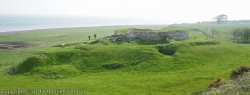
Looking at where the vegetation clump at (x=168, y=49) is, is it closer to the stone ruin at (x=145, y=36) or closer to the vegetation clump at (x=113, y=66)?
the stone ruin at (x=145, y=36)

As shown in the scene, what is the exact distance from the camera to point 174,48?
203 feet

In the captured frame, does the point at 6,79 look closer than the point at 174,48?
Yes

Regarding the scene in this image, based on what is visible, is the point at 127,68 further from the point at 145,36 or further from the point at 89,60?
the point at 145,36

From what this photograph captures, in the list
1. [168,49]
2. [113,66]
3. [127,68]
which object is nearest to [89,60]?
[113,66]

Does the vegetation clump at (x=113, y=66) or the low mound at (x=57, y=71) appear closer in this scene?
the low mound at (x=57, y=71)

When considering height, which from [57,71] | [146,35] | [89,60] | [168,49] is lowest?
[57,71]

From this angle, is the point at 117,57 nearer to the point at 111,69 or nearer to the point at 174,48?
the point at 111,69

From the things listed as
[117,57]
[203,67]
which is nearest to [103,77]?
[117,57]

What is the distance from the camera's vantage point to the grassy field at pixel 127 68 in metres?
41.7

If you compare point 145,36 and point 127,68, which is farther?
point 145,36

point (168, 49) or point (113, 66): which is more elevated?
point (168, 49)

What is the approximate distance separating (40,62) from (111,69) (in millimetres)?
15306

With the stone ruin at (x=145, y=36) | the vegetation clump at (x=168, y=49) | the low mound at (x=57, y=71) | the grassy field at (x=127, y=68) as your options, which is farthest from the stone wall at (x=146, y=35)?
the low mound at (x=57, y=71)

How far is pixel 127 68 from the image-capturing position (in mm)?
52938
